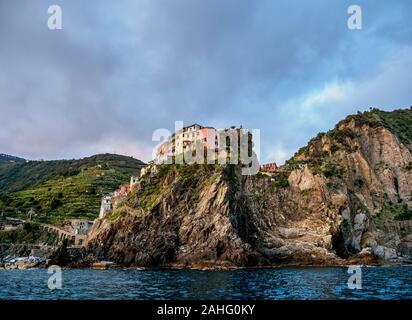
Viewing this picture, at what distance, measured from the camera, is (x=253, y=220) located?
8994 centimetres

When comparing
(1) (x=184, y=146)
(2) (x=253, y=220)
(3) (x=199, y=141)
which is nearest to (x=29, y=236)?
(1) (x=184, y=146)

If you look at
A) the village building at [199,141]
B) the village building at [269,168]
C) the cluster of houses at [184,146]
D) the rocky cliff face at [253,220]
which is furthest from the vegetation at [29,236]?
the village building at [269,168]

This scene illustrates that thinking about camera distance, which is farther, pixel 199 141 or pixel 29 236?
pixel 29 236

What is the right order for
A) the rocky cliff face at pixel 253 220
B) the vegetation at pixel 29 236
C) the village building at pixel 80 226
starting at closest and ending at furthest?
the rocky cliff face at pixel 253 220 < the vegetation at pixel 29 236 < the village building at pixel 80 226

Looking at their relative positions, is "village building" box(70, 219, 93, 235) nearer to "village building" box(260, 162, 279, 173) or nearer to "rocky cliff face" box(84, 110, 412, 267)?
"rocky cliff face" box(84, 110, 412, 267)

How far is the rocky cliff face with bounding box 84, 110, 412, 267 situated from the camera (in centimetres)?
7856

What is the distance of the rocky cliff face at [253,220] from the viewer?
7856 centimetres

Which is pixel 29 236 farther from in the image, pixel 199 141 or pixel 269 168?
pixel 269 168

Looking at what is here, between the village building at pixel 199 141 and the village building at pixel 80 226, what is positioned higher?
the village building at pixel 199 141

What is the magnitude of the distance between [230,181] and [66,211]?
68315 mm

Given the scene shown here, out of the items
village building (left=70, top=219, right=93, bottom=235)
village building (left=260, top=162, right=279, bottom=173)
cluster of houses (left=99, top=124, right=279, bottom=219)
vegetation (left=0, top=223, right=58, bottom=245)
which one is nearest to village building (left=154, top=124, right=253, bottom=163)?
cluster of houses (left=99, top=124, right=279, bottom=219)

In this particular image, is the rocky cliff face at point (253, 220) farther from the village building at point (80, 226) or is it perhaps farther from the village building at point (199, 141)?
the village building at point (80, 226)

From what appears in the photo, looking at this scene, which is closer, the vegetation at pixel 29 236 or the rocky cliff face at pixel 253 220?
the rocky cliff face at pixel 253 220

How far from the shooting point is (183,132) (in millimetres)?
116062
